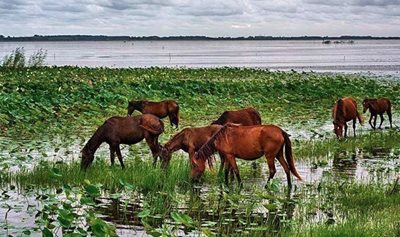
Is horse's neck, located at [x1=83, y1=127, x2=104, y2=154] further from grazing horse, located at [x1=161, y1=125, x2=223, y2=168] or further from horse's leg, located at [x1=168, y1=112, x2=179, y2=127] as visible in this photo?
horse's leg, located at [x1=168, y1=112, x2=179, y2=127]

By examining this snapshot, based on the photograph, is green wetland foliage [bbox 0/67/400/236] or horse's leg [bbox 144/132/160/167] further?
horse's leg [bbox 144/132/160/167]

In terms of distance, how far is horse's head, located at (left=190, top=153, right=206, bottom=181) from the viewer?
39.3ft

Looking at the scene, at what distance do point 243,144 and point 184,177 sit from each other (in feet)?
4.07

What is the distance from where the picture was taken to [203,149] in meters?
11.9

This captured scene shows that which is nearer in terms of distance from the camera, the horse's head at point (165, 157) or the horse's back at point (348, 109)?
the horse's head at point (165, 157)

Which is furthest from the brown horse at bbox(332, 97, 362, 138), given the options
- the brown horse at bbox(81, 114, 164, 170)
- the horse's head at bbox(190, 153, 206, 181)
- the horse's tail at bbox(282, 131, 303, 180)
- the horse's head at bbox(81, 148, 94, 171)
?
the horse's head at bbox(81, 148, 94, 171)

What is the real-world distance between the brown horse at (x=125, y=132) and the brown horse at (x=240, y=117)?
1833mm

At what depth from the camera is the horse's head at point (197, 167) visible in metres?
12.0

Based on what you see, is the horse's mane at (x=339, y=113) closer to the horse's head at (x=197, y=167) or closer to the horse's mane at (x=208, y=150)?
the horse's mane at (x=208, y=150)

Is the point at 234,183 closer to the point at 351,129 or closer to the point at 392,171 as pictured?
the point at 392,171

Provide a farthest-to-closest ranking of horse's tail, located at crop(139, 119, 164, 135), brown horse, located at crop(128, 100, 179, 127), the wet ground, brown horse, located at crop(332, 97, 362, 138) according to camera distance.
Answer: brown horse, located at crop(128, 100, 179, 127) → brown horse, located at crop(332, 97, 362, 138) → horse's tail, located at crop(139, 119, 164, 135) → the wet ground

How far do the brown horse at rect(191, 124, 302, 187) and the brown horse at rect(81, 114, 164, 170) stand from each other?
1.88m

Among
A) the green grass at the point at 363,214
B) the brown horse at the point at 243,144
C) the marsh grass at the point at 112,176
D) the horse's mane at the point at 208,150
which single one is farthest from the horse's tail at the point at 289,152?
the marsh grass at the point at 112,176

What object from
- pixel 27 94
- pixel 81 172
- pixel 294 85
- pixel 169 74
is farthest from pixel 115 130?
pixel 169 74
